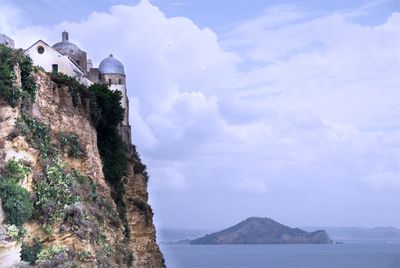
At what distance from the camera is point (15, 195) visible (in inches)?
952

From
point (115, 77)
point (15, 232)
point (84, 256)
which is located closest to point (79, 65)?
point (115, 77)

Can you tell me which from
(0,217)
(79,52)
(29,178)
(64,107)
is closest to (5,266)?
(0,217)

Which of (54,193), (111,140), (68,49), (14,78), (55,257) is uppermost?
(68,49)

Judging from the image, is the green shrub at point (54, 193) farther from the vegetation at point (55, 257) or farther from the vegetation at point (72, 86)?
the vegetation at point (72, 86)

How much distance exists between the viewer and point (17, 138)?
84.7 ft

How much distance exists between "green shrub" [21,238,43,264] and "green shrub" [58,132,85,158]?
7.19 meters

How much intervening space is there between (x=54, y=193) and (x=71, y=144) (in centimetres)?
602

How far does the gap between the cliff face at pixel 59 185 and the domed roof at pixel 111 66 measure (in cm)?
1213

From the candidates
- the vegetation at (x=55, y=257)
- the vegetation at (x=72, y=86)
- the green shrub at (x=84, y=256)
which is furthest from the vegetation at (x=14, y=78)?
the green shrub at (x=84, y=256)

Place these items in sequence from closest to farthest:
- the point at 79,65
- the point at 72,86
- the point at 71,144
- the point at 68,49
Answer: the point at 71,144, the point at 72,86, the point at 79,65, the point at 68,49

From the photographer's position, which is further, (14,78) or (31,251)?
(14,78)

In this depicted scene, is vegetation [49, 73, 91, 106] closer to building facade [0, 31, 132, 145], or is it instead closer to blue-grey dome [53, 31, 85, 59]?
building facade [0, 31, 132, 145]

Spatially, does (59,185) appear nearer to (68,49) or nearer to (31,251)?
(31,251)

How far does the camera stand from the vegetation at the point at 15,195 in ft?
77.7
